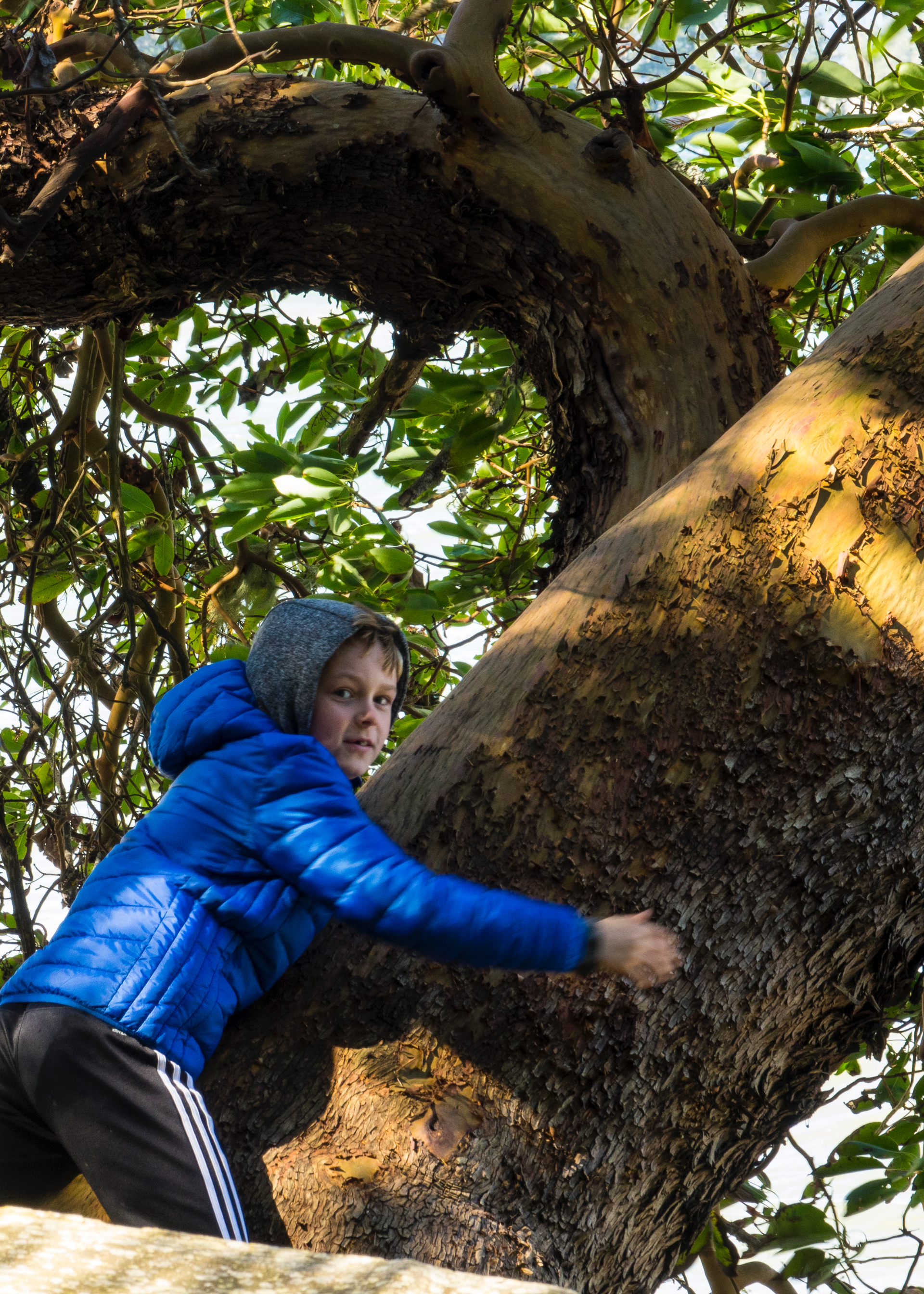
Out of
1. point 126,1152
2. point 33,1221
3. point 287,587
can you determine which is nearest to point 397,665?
point 126,1152

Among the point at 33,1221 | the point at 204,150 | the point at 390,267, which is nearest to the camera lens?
the point at 33,1221

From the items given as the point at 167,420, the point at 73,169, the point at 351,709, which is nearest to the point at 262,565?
the point at 167,420

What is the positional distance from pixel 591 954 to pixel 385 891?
0.88 ft

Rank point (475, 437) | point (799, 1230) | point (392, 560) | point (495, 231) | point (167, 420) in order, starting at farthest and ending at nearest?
point (167, 420), point (475, 437), point (799, 1230), point (392, 560), point (495, 231)

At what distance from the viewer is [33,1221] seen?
0.99 m

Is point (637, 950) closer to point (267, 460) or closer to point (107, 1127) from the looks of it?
point (107, 1127)

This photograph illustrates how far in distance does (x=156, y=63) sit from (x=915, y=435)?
86.5 inches

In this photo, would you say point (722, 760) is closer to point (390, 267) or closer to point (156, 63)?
point (390, 267)

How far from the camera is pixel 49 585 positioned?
3.23 metres

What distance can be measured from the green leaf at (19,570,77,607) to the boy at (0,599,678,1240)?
64.8 inches

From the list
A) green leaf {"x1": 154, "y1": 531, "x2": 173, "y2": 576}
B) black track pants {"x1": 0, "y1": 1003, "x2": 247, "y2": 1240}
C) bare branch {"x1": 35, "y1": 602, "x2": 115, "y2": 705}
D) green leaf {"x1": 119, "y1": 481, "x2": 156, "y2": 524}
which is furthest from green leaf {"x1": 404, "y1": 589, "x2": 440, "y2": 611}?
black track pants {"x1": 0, "y1": 1003, "x2": 247, "y2": 1240}

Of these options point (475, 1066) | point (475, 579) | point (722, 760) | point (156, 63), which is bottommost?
point (475, 1066)

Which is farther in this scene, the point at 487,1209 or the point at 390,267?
the point at 390,267

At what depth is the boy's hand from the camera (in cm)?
131
